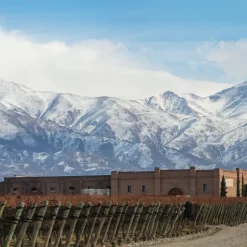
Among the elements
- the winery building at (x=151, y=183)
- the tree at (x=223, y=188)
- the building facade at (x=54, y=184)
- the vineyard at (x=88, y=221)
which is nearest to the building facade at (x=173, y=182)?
the winery building at (x=151, y=183)

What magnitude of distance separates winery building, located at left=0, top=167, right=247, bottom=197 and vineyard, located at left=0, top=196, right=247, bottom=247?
66.1 metres

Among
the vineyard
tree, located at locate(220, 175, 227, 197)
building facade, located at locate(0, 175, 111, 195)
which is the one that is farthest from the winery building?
the vineyard

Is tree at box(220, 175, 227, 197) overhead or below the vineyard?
below

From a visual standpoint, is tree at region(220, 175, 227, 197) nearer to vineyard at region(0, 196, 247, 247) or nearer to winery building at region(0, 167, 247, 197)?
winery building at region(0, 167, 247, 197)

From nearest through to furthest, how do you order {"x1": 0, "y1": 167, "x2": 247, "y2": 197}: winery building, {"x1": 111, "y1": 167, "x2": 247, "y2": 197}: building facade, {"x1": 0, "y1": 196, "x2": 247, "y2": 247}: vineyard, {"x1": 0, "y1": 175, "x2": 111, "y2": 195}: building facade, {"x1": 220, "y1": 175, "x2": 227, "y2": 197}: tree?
{"x1": 0, "y1": 196, "x2": 247, "y2": 247}: vineyard < {"x1": 220, "y1": 175, "x2": 227, "y2": 197}: tree < {"x1": 111, "y1": 167, "x2": 247, "y2": 197}: building facade < {"x1": 0, "y1": 167, "x2": 247, "y2": 197}: winery building < {"x1": 0, "y1": 175, "x2": 111, "y2": 195}: building facade

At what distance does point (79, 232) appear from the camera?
121 feet

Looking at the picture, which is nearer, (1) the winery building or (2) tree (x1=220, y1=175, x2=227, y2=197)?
(2) tree (x1=220, y1=175, x2=227, y2=197)

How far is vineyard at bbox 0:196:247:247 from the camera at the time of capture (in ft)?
101

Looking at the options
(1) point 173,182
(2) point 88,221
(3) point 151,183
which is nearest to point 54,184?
(3) point 151,183

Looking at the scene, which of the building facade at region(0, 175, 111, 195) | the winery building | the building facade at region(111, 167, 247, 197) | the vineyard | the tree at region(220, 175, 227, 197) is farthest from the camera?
the building facade at region(0, 175, 111, 195)

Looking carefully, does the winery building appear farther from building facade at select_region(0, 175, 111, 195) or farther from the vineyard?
the vineyard

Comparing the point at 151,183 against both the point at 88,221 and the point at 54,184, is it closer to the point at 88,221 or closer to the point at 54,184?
the point at 54,184

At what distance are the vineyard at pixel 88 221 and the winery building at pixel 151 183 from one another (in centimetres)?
6610

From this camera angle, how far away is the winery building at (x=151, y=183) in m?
131
